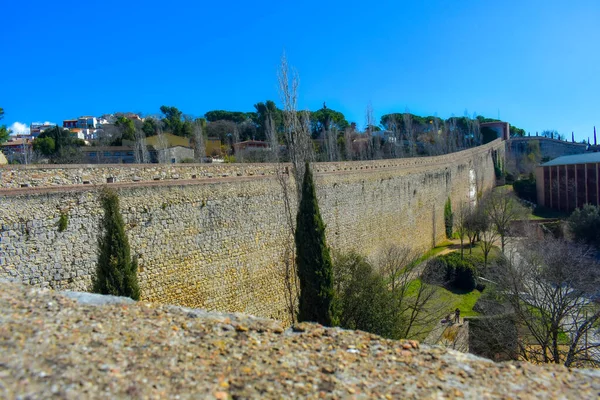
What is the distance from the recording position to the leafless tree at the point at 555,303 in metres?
10.4

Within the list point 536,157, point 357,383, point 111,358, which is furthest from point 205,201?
point 536,157

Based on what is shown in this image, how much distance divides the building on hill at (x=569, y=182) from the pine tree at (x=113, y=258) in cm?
3301

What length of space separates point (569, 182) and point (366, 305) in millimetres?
29261

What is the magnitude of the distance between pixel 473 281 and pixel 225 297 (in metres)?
12.4

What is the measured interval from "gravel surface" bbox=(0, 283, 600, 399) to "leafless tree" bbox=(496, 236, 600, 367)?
7.47 meters

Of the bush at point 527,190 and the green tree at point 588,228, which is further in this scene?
the bush at point 527,190

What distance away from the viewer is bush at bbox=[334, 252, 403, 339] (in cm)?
1056

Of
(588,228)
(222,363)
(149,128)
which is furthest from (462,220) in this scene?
(149,128)

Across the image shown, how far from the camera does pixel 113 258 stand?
780 cm

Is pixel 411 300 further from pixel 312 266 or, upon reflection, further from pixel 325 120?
pixel 325 120

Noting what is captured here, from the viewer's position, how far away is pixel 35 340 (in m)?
3.87

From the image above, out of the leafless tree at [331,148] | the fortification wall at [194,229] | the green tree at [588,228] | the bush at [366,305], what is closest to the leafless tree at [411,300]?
the bush at [366,305]

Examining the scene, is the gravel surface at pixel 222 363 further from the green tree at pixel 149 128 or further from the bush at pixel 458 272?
the green tree at pixel 149 128

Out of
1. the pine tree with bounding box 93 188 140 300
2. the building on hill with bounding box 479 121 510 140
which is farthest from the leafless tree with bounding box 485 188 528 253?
the building on hill with bounding box 479 121 510 140
